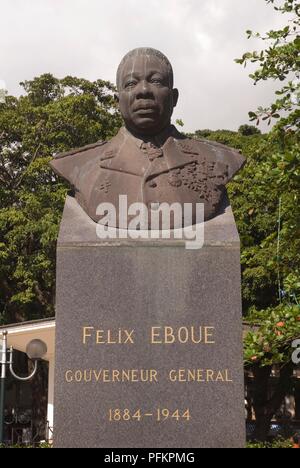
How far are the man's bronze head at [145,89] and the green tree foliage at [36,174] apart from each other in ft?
40.4

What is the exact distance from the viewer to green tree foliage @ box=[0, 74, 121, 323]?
756 inches

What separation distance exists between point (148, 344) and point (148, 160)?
1.67 meters

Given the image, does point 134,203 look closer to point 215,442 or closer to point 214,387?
point 214,387

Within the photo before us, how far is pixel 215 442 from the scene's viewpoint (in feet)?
17.4

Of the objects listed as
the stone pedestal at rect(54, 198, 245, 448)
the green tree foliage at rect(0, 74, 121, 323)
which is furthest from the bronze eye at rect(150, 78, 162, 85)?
the green tree foliage at rect(0, 74, 121, 323)

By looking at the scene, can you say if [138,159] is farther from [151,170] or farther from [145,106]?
[145,106]

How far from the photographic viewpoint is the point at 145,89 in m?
6.02

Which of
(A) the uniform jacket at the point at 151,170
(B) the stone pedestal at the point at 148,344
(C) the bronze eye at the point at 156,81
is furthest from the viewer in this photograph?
(C) the bronze eye at the point at 156,81

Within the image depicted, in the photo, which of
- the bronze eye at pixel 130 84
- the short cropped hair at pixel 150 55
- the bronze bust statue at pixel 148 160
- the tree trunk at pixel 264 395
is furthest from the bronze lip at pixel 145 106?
the tree trunk at pixel 264 395

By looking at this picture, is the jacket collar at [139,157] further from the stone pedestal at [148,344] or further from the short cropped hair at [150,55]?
the stone pedestal at [148,344]

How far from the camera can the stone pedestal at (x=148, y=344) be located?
17.4 feet

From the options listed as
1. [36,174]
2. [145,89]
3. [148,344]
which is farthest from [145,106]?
[36,174]

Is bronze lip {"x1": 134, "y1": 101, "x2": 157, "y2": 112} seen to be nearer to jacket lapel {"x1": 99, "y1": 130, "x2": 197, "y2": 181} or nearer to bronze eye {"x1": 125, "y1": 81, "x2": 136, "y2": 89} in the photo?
bronze eye {"x1": 125, "y1": 81, "x2": 136, "y2": 89}

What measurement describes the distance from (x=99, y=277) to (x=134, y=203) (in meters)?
0.74
